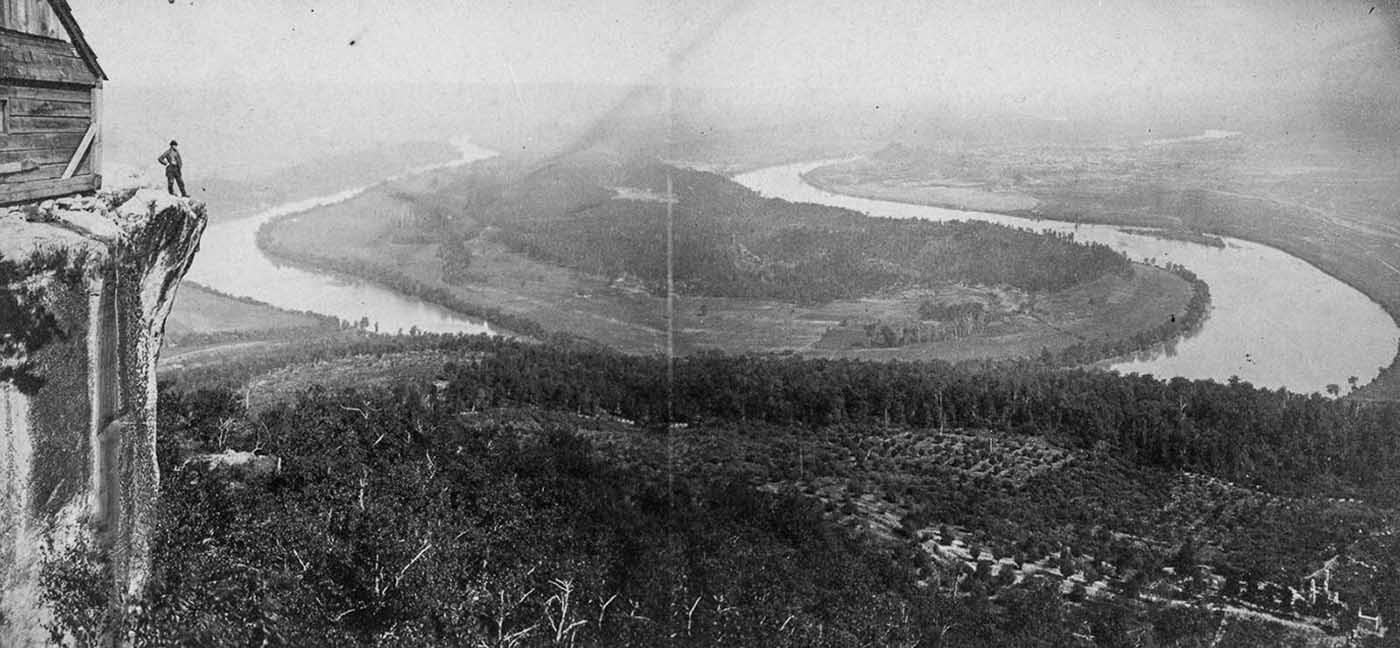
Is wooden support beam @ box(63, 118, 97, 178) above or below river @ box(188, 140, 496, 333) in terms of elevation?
→ above

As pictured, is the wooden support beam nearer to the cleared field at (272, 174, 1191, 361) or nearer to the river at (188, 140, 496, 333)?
the cleared field at (272, 174, 1191, 361)

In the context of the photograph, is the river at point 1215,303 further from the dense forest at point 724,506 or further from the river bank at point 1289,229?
the dense forest at point 724,506

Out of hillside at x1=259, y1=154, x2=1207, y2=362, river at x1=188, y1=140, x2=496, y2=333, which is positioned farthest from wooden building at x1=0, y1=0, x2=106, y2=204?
river at x1=188, y1=140, x2=496, y2=333

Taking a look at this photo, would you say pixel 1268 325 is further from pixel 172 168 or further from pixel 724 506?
A: pixel 172 168

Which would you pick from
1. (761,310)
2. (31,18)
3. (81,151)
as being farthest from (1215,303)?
(31,18)

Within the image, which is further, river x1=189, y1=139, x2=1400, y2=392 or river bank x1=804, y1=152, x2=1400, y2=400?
river x1=189, y1=139, x2=1400, y2=392

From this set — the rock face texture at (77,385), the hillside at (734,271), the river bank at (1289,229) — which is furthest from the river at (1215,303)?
the rock face texture at (77,385)
